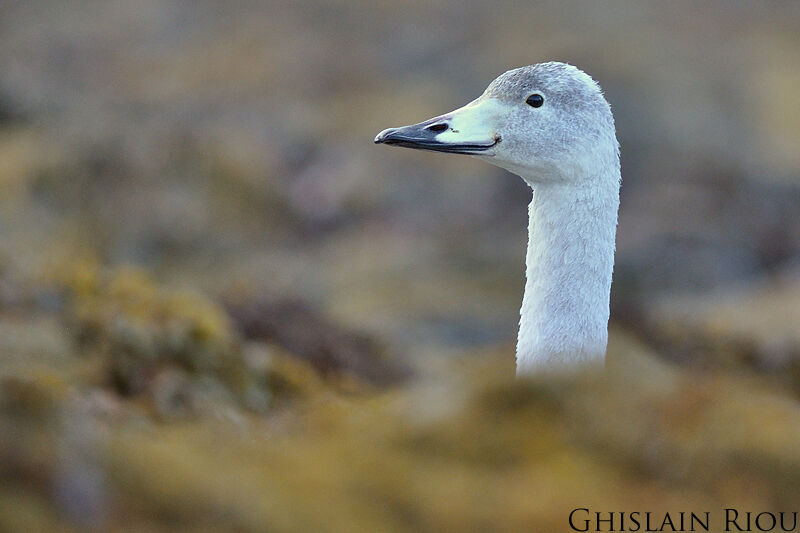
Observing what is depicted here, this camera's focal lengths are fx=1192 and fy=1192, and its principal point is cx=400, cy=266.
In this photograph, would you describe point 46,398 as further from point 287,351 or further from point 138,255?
point 138,255

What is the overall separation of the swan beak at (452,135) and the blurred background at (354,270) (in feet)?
4.07

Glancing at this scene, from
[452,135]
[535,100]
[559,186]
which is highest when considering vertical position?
[535,100]

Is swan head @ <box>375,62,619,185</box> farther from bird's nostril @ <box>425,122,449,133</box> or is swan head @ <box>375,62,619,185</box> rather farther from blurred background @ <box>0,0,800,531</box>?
blurred background @ <box>0,0,800,531</box>

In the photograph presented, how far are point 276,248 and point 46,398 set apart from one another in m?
12.5

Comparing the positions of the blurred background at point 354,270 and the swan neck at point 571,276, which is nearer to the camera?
the blurred background at point 354,270

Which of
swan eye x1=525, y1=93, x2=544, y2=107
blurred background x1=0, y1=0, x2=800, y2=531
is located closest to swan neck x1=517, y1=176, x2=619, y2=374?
swan eye x1=525, y1=93, x2=544, y2=107

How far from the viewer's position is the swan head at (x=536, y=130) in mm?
6129

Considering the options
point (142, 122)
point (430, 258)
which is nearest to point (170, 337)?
point (430, 258)

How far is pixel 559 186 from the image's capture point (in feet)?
20.3

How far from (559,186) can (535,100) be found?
0.50 metres

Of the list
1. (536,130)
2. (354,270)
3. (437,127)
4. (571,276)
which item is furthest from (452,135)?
(354,270)

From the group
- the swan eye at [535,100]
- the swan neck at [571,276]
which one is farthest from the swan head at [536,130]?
the swan neck at [571,276]

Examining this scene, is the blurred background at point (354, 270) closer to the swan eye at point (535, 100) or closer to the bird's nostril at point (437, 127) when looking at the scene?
the bird's nostril at point (437, 127)

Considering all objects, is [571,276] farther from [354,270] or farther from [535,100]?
[354,270]
